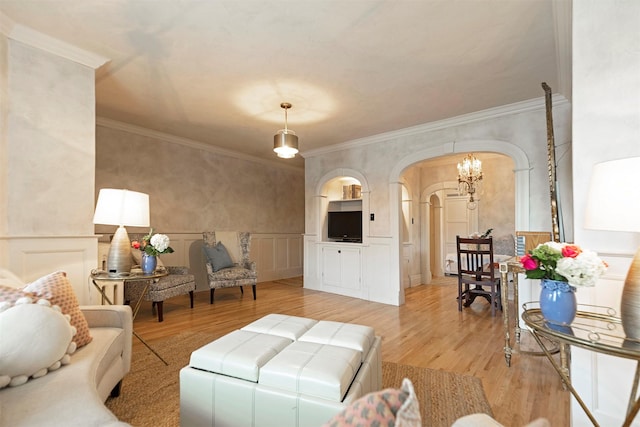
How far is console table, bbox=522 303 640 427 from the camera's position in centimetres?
110

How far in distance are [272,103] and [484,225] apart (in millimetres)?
5160

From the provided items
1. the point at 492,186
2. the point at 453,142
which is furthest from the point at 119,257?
the point at 492,186

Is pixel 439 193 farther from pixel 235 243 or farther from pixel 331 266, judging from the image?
pixel 235 243

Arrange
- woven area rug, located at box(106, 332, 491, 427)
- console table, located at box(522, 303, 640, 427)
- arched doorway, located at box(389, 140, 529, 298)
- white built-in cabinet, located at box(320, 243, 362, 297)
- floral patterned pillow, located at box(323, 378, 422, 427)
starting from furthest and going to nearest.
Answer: white built-in cabinet, located at box(320, 243, 362, 297) → arched doorway, located at box(389, 140, 529, 298) → woven area rug, located at box(106, 332, 491, 427) → console table, located at box(522, 303, 640, 427) → floral patterned pillow, located at box(323, 378, 422, 427)

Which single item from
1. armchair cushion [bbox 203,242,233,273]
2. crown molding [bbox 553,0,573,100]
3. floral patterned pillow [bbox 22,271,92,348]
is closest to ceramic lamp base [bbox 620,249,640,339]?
crown molding [bbox 553,0,573,100]

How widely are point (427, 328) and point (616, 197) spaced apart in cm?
266

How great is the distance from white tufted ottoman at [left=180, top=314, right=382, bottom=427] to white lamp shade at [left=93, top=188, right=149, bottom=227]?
4.25 ft

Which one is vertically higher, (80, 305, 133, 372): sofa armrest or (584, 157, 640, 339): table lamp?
(584, 157, 640, 339): table lamp

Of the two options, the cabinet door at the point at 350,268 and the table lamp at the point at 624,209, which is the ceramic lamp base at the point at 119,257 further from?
the cabinet door at the point at 350,268

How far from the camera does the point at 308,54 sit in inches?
102

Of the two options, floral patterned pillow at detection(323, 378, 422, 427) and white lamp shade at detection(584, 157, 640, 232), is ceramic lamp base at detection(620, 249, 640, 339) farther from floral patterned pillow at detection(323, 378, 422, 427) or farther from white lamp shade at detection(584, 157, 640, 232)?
floral patterned pillow at detection(323, 378, 422, 427)

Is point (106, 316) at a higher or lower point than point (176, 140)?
lower

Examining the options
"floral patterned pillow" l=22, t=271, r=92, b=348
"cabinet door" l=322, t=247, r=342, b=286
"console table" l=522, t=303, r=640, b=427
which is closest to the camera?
"console table" l=522, t=303, r=640, b=427

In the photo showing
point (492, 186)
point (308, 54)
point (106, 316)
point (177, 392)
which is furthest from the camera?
point (492, 186)
